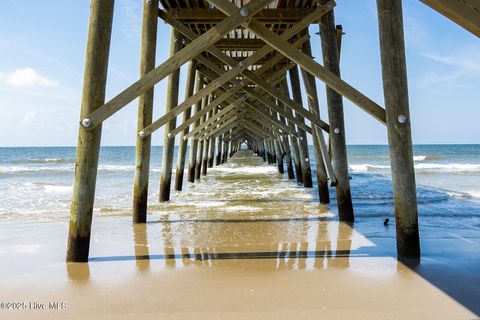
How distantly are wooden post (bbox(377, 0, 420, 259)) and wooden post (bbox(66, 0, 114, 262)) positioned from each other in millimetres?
2185

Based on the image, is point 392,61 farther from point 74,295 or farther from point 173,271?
point 74,295

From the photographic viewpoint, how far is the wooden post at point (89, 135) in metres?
3.07

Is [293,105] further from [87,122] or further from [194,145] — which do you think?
[194,145]

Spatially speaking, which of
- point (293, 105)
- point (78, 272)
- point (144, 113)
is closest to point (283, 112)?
point (293, 105)

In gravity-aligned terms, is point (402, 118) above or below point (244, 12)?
below

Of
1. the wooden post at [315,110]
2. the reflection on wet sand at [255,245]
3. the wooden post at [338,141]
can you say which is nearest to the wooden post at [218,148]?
the wooden post at [315,110]

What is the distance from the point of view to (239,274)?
272 cm

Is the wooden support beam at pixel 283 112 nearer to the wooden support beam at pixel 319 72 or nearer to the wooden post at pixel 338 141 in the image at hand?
the wooden post at pixel 338 141

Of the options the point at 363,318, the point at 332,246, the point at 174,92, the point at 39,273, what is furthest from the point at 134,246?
the point at 174,92

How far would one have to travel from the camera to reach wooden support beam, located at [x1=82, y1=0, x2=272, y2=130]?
303 centimetres

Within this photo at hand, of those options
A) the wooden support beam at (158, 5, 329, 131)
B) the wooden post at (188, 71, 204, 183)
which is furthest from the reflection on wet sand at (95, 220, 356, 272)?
the wooden post at (188, 71, 204, 183)

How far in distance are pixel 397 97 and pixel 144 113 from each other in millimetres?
3026

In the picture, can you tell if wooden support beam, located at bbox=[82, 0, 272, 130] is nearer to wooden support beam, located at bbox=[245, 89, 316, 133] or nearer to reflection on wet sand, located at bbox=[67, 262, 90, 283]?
reflection on wet sand, located at bbox=[67, 262, 90, 283]

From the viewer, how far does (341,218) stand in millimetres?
4820
